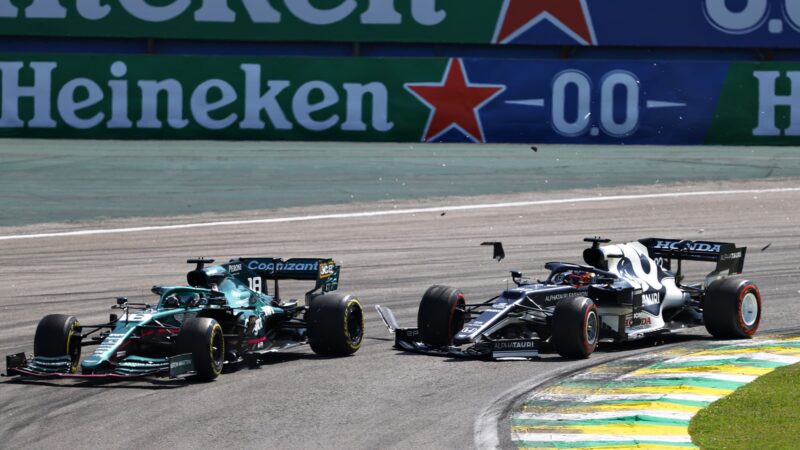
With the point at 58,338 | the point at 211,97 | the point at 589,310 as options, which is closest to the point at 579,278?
the point at 589,310

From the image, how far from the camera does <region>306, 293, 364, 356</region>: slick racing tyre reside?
42.9 ft

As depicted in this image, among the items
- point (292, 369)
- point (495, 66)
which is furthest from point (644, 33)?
point (292, 369)

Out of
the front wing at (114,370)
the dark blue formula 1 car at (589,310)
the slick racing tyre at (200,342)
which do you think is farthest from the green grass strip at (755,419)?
the front wing at (114,370)

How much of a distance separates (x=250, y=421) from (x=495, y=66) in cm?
1587

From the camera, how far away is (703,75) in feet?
83.1

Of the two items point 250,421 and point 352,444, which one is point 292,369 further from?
point 352,444

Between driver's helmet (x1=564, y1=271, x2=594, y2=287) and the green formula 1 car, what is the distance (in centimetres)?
221

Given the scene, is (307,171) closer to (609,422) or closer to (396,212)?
(396,212)

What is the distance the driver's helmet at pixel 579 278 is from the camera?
45.3 feet

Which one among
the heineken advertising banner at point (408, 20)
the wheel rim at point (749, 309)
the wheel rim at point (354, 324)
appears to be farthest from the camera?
the heineken advertising banner at point (408, 20)

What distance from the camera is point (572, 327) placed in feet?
41.4

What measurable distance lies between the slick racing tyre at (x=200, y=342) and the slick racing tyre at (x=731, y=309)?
207 inches

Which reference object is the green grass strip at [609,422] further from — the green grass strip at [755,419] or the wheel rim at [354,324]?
the wheel rim at [354,324]

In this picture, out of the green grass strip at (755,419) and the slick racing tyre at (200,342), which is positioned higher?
the slick racing tyre at (200,342)
